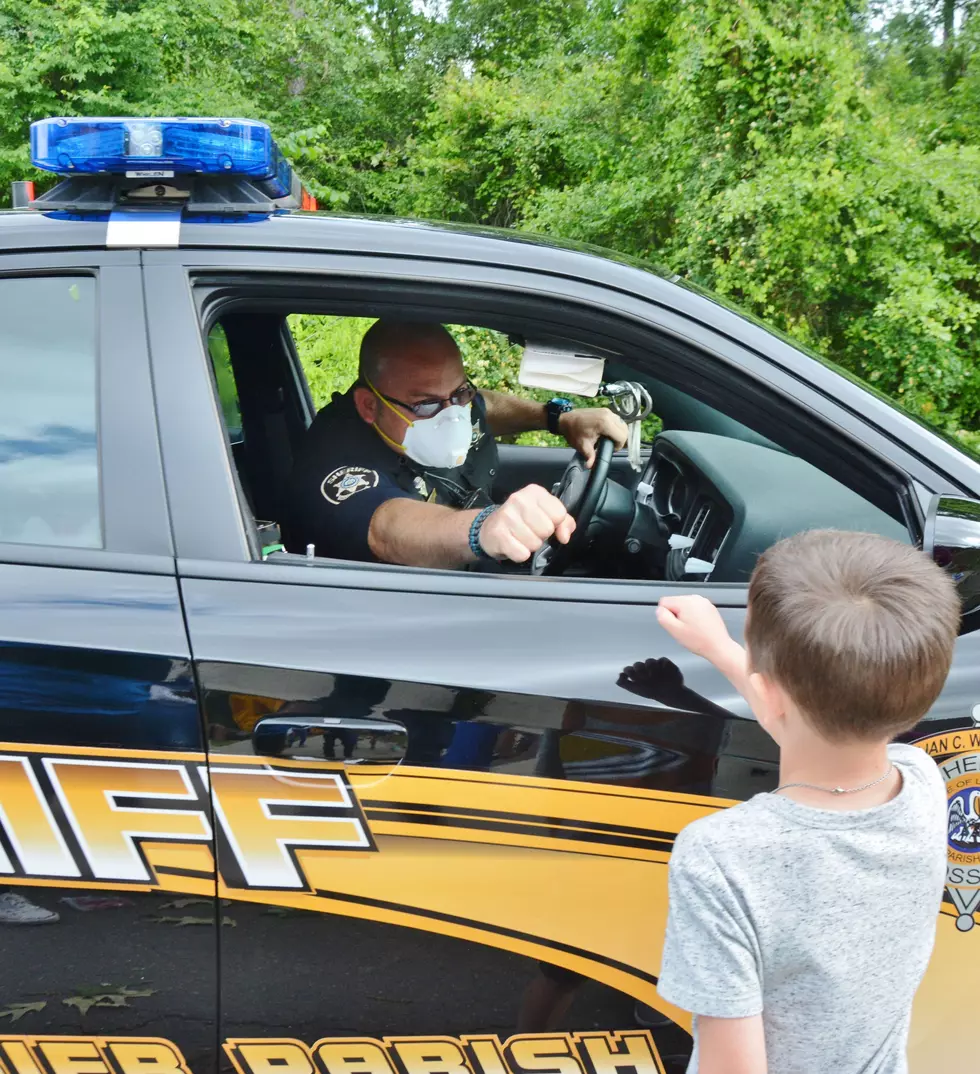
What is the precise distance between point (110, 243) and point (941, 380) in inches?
249

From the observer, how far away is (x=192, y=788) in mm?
1377

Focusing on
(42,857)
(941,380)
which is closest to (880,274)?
(941,380)

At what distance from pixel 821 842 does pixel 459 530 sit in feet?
3.20

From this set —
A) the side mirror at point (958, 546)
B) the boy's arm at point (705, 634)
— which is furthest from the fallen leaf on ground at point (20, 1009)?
the side mirror at point (958, 546)

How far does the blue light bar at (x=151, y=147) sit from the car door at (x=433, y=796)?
0.27m

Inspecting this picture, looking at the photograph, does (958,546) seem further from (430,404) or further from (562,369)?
(430,404)

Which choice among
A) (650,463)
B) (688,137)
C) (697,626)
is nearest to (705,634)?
(697,626)

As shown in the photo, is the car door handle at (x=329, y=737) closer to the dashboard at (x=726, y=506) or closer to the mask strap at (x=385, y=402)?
the dashboard at (x=726, y=506)

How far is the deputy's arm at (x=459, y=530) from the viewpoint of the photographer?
→ 166cm

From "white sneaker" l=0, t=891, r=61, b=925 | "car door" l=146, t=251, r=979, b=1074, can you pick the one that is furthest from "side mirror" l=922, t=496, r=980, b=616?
"white sneaker" l=0, t=891, r=61, b=925

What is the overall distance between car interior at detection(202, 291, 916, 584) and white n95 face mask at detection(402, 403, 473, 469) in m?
Result: 0.20

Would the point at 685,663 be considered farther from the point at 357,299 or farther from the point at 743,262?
the point at 743,262

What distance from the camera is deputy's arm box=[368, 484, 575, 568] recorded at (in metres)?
1.66

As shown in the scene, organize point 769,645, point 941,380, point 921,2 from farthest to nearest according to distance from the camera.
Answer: point 921,2, point 941,380, point 769,645
